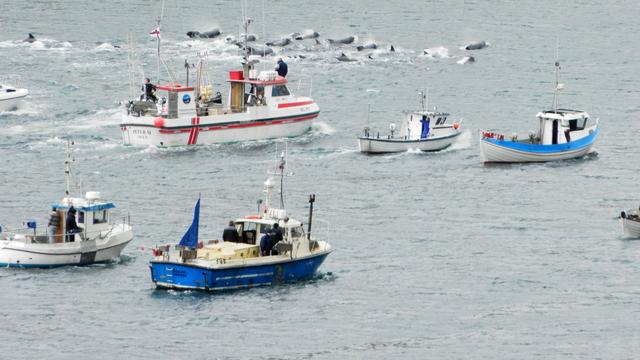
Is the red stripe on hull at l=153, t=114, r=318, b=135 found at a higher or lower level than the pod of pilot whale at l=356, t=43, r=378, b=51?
lower

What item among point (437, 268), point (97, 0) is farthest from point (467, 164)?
point (97, 0)

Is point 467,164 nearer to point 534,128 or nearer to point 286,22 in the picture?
point 534,128

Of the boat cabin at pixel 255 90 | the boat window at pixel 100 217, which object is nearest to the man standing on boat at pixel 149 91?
the boat cabin at pixel 255 90

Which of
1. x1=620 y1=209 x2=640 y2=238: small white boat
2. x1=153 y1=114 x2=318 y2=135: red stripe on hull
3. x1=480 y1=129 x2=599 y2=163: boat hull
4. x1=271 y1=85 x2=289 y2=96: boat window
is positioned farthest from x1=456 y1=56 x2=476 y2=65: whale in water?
x1=620 y1=209 x2=640 y2=238: small white boat

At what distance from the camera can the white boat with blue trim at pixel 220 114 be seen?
316 feet

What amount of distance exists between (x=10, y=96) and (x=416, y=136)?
87.3ft

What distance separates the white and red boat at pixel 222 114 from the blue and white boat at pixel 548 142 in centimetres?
1291

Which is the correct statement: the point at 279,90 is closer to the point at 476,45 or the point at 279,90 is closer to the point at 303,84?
the point at 303,84

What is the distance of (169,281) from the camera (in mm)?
62656

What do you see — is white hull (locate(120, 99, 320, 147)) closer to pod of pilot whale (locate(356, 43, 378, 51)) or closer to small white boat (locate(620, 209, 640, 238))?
small white boat (locate(620, 209, 640, 238))

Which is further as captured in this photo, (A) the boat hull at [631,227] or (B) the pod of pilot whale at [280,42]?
(B) the pod of pilot whale at [280,42]

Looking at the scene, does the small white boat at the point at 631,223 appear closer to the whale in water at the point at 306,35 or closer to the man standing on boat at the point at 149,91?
the man standing on boat at the point at 149,91

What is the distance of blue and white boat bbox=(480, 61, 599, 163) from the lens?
92.4 metres

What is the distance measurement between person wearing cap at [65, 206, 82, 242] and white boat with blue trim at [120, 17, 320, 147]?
96.8ft
